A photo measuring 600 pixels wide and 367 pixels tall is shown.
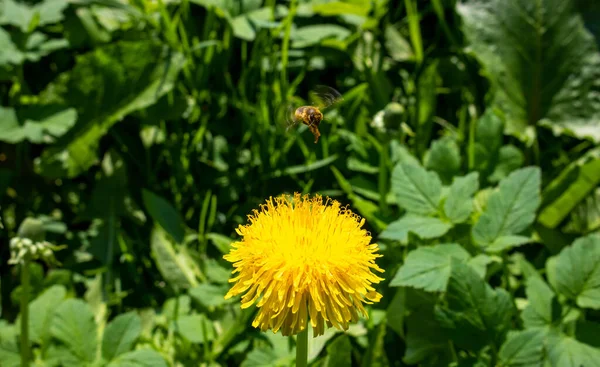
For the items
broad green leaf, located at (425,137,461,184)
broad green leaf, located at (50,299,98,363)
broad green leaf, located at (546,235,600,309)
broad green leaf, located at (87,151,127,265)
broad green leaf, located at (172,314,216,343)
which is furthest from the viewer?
broad green leaf, located at (87,151,127,265)

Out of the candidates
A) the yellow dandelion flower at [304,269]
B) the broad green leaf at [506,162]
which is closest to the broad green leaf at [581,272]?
the broad green leaf at [506,162]

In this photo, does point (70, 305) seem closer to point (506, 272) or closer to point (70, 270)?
point (70, 270)

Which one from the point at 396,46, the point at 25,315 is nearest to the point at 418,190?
the point at 396,46

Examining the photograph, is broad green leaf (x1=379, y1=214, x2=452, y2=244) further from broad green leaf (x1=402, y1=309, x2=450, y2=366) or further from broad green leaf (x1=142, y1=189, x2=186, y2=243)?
broad green leaf (x1=142, y1=189, x2=186, y2=243)

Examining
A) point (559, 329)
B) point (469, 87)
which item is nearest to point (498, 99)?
point (469, 87)

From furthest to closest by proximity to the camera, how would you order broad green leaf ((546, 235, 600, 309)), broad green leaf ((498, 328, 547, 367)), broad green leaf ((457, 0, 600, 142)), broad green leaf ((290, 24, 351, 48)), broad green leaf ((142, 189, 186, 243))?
broad green leaf ((457, 0, 600, 142)) → broad green leaf ((290, 24, 351, 48)) → broad green leaf ((142, 189, 186, 243)) → broad green leaf ((546, 235, 600, 309)) → broad green leaf ((498, 328, 547, 367))

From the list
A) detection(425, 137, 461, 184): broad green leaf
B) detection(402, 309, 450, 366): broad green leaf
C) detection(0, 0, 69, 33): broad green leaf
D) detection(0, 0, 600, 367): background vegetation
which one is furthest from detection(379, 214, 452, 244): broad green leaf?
detection(0, 0, 69, 33): broad green leaf

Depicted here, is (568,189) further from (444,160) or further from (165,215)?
(165,215)
